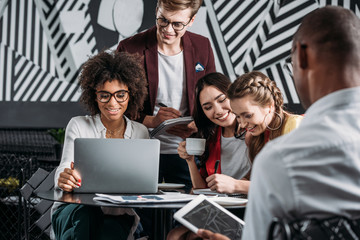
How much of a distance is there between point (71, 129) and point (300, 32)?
5.89 ft

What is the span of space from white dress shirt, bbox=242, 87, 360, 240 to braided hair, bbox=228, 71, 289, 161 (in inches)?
59.3

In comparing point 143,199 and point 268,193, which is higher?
point 268,193

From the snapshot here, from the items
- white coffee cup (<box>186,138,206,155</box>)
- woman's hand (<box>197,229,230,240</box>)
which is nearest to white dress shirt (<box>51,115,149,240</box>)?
white coffee cup (<box>186,138,206,155</box>)

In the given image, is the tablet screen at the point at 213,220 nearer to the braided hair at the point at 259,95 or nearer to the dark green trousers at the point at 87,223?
the dark green trousers at the point at 87,223

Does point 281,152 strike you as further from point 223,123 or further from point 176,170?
point 176,170

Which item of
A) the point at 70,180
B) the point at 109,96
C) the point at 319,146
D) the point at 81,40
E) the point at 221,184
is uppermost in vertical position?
the point at 81,40

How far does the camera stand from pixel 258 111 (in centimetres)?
245

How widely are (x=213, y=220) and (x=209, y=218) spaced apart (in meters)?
0.02

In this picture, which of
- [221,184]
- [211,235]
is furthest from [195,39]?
[211,235]

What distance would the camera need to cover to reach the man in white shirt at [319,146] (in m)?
0.85

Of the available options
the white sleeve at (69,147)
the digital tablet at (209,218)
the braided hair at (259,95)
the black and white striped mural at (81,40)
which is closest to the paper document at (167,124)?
the braided hair at (259,95)

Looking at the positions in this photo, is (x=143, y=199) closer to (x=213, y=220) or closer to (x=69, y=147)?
(x=213, y=220)

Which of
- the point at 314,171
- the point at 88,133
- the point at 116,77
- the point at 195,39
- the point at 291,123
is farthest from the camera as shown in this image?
the point at 195,39

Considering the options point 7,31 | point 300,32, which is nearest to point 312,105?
point 300,32
